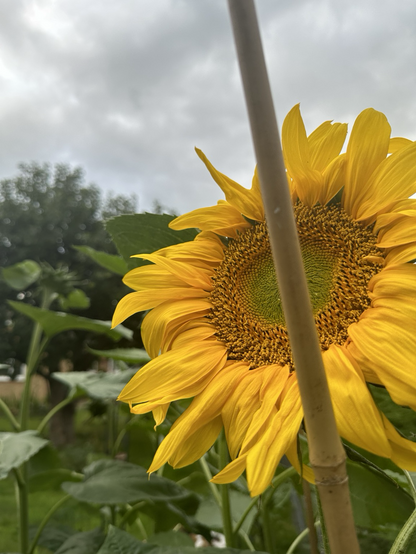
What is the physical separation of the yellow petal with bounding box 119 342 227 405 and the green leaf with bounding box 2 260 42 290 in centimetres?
75

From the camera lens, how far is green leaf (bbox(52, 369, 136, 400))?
1.49ft

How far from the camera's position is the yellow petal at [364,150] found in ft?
0.81

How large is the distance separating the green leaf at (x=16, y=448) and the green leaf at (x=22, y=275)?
53 centimetres

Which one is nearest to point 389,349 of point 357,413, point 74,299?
point 357,413

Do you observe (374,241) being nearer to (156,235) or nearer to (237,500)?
(156,235)

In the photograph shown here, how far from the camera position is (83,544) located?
16.9 inches

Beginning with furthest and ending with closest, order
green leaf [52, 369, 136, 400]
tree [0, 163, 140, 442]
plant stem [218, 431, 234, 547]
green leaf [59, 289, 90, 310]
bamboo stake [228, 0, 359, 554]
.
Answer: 1. tree [0, 163, 140, 442]
2. green leaf [59, 289, 90, 310]
3. green leaf [52, 369, 136, 400]
4. plant stem [218, 431, 234, 547]
5. bamboo stake [228, 0, 359, 554]

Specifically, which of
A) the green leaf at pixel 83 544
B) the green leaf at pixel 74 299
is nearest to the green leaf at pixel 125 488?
the green leaf at pixel 83 544

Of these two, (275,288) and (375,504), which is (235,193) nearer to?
(275,288)

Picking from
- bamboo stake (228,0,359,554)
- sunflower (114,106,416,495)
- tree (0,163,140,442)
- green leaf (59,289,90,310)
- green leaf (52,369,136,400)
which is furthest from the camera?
tree (0,163,140,442)

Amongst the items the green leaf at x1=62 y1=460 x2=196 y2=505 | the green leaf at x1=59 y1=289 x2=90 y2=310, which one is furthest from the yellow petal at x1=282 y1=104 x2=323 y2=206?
the green leaf at x1=59 y1=289 x2=90 y2=310

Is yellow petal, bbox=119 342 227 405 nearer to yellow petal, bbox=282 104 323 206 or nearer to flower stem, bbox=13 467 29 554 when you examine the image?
yellow petal, bbox=282 104 323 206

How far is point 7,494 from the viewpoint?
5.64 ft

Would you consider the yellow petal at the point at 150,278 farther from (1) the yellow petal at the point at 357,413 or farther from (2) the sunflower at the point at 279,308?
(1) the yellow petal at the point at 357,413
